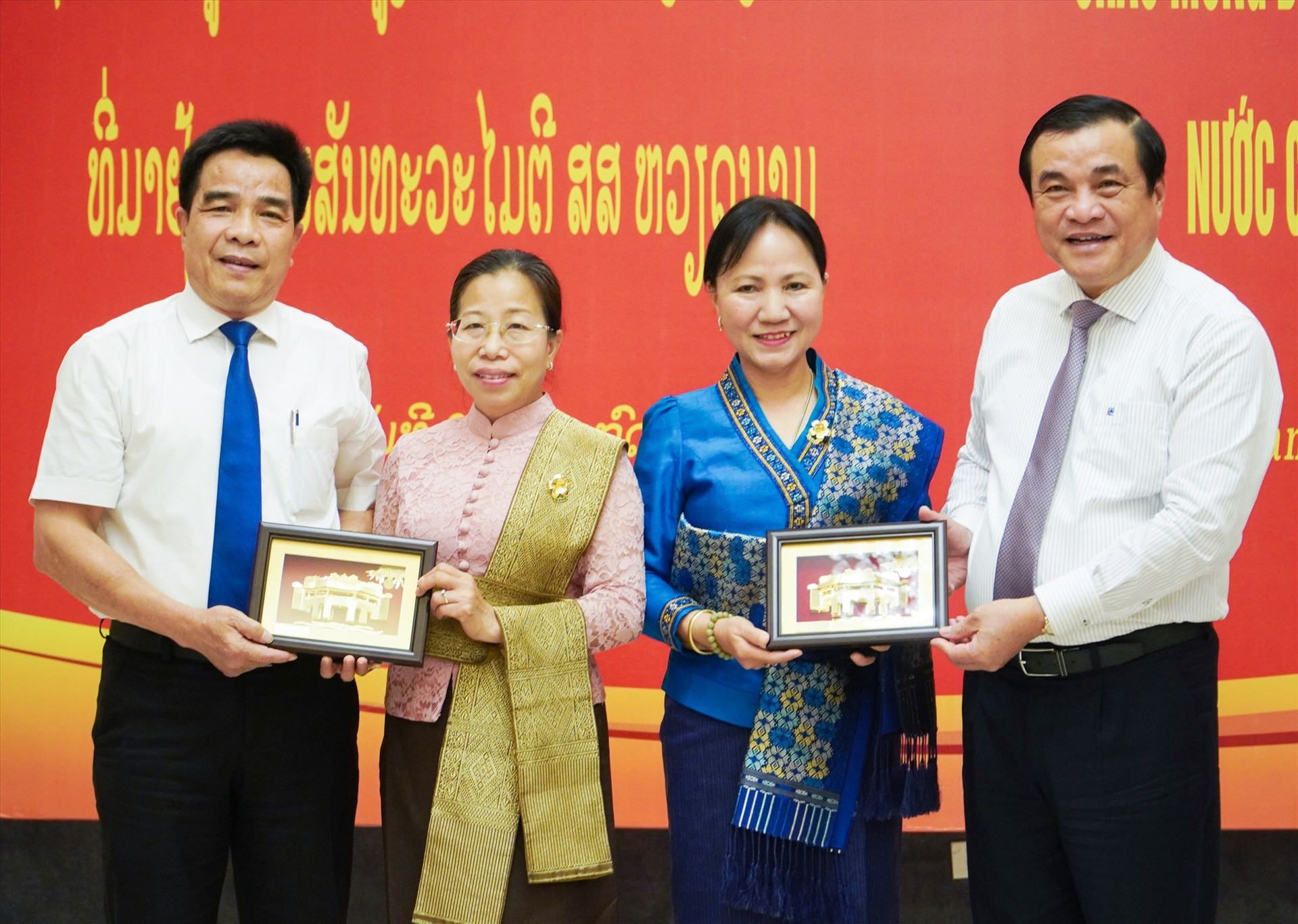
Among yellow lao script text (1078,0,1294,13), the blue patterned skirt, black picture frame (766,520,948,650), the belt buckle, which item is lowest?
the blue patterned skirt

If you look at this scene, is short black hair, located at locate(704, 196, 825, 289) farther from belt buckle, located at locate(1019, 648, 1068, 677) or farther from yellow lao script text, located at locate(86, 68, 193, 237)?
yellow lao script text, located at locate(86, 68, 193, 237)

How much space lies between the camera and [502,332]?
187 cm

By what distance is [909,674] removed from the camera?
1879 mm

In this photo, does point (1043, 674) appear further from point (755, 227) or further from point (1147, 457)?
point (755, 227)

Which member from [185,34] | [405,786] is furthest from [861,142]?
[405,786]

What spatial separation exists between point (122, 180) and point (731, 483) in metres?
2.13

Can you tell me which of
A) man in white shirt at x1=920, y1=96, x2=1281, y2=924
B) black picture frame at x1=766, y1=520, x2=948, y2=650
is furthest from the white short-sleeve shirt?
man in white shirt at x1=920, y1=96, x2=1281, y2=924

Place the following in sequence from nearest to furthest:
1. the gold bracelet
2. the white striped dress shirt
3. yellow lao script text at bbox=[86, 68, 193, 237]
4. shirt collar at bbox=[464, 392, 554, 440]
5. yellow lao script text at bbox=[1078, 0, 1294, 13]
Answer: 1. the white striped dress shirt
2. the gold bracelet
3. shirt collar at bbox=[464, 392, 554, 440]
4. yellow lao script text at bbox=[1078, 0, 1294, 13]
5. yellow lao script text at bbox=[86, 68, 193, 237]

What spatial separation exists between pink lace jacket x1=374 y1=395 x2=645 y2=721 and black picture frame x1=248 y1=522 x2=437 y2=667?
94mm

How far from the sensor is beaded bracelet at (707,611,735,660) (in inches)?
69.5

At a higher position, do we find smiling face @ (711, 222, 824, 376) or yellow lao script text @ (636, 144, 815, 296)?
yellow lao script text @ (636, 144, 815, 296)

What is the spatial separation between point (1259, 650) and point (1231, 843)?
52 centimetres

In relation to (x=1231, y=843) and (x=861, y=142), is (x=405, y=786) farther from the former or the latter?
(x=1231, y=843)

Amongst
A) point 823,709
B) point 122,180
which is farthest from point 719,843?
point 122,180
